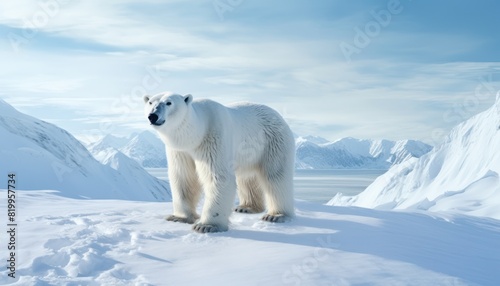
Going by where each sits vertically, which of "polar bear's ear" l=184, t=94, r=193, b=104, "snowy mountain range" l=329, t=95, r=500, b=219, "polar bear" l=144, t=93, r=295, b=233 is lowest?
"snowy mountain range" l=329, t=95, r=500, b=219

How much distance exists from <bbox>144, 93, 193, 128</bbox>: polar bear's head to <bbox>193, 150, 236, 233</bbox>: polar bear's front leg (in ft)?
2.85

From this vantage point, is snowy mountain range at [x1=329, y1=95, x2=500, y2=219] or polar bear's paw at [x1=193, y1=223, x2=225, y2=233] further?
snowy mountain range at [x1=329, y1=95, x2=500, y2=219]

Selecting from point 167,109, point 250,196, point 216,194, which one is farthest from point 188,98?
point 250,196

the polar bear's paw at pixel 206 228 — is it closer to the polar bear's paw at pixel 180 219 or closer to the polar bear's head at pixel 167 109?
the polar bear's paw at pixel 180 219

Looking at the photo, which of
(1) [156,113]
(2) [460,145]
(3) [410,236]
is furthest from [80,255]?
(2) [460,145]

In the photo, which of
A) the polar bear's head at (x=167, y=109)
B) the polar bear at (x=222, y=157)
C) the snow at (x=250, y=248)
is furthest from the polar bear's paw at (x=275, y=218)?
the polar bear's head at (x=167, y=109)

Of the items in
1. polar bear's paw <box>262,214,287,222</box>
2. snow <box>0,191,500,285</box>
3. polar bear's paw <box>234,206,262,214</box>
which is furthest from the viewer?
polar bear's paw <box>234,206,262,214</box>

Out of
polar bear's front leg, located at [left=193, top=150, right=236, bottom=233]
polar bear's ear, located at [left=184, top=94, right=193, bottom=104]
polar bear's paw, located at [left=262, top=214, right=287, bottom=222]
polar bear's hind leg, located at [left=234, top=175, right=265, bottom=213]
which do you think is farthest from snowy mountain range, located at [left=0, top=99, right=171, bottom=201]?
polar bear's ear, located at [left=184, top=94, right=193, bottom=104]

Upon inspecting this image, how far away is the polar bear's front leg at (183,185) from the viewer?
24.9 ft

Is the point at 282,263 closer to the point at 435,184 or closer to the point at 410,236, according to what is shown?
the point at 410,236

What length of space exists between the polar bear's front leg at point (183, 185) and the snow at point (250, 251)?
1.18 feet

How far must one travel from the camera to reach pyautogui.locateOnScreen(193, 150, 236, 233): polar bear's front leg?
7016 millimetres

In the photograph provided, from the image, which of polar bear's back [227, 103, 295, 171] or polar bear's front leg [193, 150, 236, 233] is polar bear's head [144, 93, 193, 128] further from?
polar bear's back [227, 103, 295, 171]

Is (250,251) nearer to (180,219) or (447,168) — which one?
(180,219)
